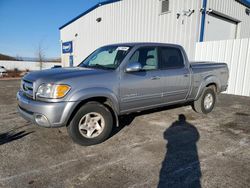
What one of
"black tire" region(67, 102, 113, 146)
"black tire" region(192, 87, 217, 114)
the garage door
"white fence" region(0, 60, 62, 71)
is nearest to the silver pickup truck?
"black tire" region(67, 102, 113, 146)

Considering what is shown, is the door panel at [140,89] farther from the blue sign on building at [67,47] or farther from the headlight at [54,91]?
the blue sign on building at [67,47]

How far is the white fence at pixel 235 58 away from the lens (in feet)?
29.3

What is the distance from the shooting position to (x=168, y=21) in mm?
11250

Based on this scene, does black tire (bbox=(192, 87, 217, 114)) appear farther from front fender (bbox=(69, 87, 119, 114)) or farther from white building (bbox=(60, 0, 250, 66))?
white building (bbox=(60, 0, 250, 66))

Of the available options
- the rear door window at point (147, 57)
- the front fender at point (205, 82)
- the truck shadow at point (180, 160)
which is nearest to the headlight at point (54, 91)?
the rear door window at point (147, 57)

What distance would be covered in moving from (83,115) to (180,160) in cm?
182

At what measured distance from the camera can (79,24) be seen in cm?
1992

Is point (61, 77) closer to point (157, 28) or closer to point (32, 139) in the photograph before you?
point (32, 139)

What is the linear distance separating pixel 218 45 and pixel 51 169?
31.2 ft

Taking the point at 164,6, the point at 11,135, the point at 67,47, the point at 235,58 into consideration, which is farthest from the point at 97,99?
the point at 67,47

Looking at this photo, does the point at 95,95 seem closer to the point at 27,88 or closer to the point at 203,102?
the point at 27,88

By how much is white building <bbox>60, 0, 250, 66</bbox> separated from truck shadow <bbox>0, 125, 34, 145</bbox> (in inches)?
351

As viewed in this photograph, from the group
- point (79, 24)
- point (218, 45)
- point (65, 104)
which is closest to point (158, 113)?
point (65, 104)

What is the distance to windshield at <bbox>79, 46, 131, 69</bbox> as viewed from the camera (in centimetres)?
422
